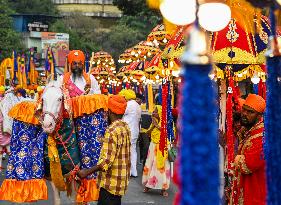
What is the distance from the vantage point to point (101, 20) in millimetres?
81125

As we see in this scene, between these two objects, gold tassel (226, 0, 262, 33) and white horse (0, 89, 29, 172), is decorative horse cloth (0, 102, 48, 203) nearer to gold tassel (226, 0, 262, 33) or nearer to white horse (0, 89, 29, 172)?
gold tassel (226, 0, 262, 33)

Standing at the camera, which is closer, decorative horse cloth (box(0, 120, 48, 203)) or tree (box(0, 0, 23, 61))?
decorative horse cloth (box(0, 120, 48, 203))

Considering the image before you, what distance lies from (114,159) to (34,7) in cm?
7228

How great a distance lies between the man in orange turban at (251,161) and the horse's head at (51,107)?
2.43 metres

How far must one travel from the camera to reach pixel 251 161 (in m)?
5.09

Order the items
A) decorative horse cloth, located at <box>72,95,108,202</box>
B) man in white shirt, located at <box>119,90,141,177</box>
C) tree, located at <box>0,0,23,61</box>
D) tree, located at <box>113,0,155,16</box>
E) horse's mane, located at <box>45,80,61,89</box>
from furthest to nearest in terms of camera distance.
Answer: tree, located at <box>0,0,23,61</box>
tree, located at <box>113,0,155,16</box>
man in white shirt, located at <box>119,90,141,177</box>
decorative horse cloth, located at <box>72,95,108,202</box>
horse's mane, located at <box>45,80,61,89</box>

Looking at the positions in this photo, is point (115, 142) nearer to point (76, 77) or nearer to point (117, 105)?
point (117, 105)

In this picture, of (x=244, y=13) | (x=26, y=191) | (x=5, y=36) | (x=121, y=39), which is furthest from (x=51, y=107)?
(x=121, y=39)

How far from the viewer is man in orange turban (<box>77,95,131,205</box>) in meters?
5.87

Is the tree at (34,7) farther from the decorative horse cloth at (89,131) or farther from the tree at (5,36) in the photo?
the decorative horse cloth at (89,131)

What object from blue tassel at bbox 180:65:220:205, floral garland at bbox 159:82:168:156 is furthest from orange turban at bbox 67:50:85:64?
blue tassel at bbox 180:65:220:205

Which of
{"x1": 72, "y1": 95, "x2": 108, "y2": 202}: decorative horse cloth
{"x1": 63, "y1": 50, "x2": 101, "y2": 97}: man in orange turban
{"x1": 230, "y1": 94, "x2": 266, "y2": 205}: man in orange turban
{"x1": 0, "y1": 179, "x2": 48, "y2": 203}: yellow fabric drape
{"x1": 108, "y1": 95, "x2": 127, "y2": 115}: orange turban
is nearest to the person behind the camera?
{"x1": 230, "y1": 94, "x2": 266, "y2": 205}: man in orange turban

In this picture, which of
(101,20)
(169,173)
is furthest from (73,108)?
(101,20)

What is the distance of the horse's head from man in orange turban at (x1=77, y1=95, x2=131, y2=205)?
3.25ft
